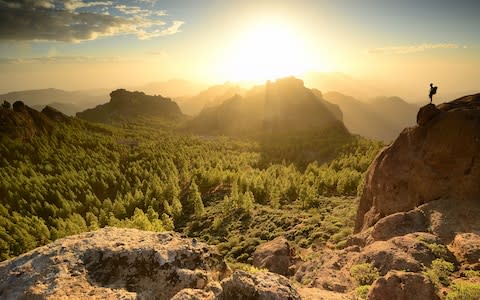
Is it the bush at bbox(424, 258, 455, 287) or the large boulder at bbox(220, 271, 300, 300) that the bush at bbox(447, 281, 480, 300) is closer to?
the bush at bbox(424, 258, 455, 287)

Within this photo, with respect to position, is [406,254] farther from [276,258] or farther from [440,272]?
[276,258]

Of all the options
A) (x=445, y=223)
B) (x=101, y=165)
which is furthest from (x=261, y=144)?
(x=445, y=223)

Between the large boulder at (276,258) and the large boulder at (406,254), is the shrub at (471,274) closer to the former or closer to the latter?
the large boulder at (406,254)

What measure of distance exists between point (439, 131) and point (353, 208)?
24.4 m

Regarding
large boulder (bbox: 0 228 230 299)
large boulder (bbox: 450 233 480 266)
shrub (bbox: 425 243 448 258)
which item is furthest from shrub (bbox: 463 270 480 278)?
large boulder (bbox: 0 228 230 299)

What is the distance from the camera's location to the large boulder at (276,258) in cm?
2898

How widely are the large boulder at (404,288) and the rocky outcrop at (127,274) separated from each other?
653 cm

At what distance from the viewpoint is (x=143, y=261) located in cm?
868

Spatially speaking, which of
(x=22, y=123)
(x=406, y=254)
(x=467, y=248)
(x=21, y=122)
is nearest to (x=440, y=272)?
(x=406, y=254)

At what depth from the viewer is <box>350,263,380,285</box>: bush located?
50.9 ft

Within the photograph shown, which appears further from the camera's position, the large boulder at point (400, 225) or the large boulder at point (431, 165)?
the large boulder at point (431, 165)

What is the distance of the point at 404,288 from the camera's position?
12.1 metres

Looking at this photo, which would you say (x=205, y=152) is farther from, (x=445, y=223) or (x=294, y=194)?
(x=445, y=223)

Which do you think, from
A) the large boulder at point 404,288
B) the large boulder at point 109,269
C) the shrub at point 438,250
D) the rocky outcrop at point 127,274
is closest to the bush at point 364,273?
the large boulder at point 404,288
